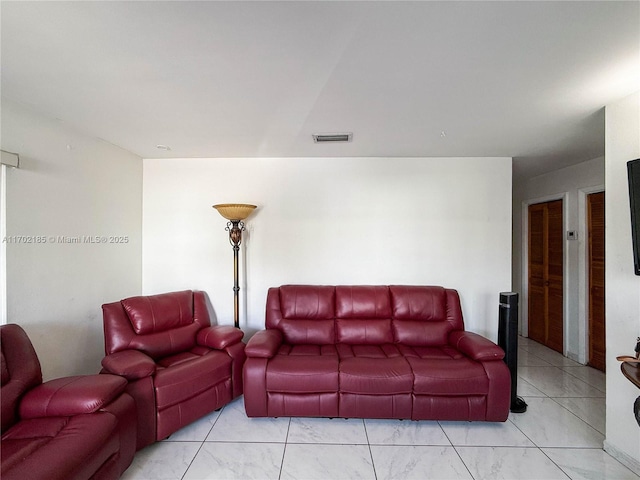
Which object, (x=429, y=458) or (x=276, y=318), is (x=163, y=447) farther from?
(x=429, y=458)

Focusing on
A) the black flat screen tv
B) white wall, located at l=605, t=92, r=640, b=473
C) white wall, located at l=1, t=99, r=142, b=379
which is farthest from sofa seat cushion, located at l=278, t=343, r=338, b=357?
the black flat screen tv

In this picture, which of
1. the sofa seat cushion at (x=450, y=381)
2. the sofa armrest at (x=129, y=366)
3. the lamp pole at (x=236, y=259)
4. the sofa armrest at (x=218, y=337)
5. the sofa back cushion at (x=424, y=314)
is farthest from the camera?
the lamp pole at (x=236, y=259)

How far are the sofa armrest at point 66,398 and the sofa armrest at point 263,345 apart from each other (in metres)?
0.88

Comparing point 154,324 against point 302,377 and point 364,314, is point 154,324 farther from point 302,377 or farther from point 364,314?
point 364,314

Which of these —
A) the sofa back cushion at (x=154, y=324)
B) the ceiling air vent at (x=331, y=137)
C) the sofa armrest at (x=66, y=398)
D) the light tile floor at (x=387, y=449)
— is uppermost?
the ceiling air vent at (x=331, y=137)

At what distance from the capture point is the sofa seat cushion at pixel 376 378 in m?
2.03

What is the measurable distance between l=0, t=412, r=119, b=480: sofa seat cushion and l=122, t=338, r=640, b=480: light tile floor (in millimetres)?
488

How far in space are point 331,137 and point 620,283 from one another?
2357mm

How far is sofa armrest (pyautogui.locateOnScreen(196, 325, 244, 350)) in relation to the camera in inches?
94.0

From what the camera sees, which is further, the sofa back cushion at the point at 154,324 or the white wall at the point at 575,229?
the white wall at the point at 575,229

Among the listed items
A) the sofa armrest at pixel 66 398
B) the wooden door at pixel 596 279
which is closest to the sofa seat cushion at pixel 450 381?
the sofa armrest at pixel 66 398

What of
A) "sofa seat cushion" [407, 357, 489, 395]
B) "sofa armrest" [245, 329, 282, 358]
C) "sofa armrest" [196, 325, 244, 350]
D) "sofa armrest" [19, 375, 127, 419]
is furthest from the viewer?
"sofa armrest" [196, 325, 244, 350]

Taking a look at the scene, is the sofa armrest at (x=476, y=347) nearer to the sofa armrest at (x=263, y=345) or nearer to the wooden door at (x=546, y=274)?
the sofa armrest at (x=263, y=345)

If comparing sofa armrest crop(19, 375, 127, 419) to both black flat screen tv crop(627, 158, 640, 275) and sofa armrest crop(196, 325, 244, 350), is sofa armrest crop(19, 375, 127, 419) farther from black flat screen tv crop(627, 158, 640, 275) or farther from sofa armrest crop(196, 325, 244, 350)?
black flat screen tv crop(627, 158, 640, 275)
